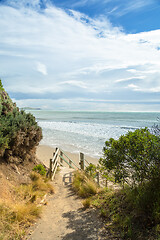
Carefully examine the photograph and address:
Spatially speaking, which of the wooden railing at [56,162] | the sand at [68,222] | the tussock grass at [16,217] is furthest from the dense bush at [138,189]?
the wooden railing at [56,162]

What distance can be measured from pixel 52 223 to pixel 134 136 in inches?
144

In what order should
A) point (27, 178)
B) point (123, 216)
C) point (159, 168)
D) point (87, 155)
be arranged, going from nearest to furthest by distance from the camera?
point (159, 168), point (123, 216), point (27, 178), point (87, 155)

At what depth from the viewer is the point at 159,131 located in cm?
559

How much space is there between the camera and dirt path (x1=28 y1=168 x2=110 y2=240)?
4982 mm

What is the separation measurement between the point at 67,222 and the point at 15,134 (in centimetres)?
437

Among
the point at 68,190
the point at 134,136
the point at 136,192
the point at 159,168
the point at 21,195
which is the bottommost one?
the point at 68,190

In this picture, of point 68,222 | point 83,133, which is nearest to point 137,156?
point 68,222

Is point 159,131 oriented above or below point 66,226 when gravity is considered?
above

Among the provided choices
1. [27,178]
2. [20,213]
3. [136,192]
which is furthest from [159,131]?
[27,178]

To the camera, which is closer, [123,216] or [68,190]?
[123,216]

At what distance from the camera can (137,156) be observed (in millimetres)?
5293

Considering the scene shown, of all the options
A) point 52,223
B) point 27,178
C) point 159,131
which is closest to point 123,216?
point 52,223

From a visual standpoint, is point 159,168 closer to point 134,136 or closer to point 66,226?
point 134,136

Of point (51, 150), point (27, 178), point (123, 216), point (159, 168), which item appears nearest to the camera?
point (159, 168)
